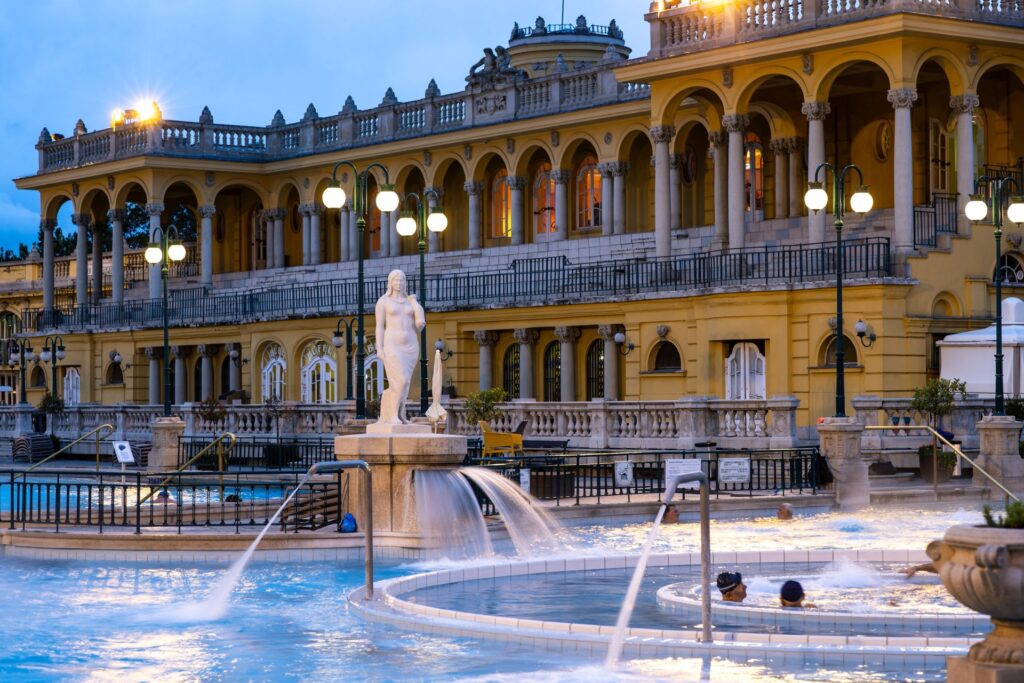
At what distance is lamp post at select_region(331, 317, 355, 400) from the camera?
4725 centimetres

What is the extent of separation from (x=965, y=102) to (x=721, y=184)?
320 inches

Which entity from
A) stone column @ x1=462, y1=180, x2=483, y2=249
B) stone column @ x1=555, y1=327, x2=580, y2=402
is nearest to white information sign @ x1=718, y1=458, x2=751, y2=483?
stone column @ x1=555, y1=327, x2=580, y2=402

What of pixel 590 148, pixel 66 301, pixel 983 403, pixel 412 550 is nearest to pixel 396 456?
pixel 412 550

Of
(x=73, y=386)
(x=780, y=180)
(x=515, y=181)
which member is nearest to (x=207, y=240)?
(x=73, y=386)

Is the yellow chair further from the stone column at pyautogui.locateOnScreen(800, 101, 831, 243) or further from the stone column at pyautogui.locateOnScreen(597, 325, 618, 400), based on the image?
the stone column at pyautogui.locateOnScreen(800, 101, 831, 243)

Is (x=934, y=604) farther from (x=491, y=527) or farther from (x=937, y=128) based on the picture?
(x=937, y=128)

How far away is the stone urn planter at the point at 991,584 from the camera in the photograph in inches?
421

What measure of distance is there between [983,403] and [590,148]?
21.4m

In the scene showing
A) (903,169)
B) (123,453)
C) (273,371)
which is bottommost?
(123,453)

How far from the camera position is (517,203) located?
55875mm

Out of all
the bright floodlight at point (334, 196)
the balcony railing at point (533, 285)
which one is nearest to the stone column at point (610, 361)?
the balcony railing at point (533, 285)

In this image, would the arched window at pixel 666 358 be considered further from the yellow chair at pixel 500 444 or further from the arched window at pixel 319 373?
the arched window at pixel 319 373

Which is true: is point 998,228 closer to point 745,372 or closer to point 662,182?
point 745,372

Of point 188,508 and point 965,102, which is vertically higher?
point 965,102
